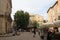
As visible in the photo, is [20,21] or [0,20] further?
[20,21]

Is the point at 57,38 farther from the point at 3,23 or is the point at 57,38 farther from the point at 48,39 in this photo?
the point at 3,23

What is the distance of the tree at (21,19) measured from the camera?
8600cm

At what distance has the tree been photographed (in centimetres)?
8600

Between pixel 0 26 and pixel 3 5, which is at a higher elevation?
pixel 3 5

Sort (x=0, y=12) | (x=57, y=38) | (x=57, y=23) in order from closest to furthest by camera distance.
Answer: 1. (x=57, y=23)
2. (x=57, y=38)
3. (x=0, y=12)

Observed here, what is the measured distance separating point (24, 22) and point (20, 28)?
4.15 meters

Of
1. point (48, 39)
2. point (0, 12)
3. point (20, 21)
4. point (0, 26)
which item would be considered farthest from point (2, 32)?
point (20, 21)

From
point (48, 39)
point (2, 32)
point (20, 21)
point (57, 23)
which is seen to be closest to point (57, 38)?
point (48, 39)

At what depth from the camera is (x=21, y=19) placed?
285 ft

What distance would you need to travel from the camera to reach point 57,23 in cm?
1664

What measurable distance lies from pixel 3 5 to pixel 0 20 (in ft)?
10.5

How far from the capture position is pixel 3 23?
42906 millimetres

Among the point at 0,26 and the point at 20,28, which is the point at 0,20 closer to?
the point at 0,26

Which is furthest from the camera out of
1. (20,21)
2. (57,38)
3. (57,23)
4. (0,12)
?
(20,21)
